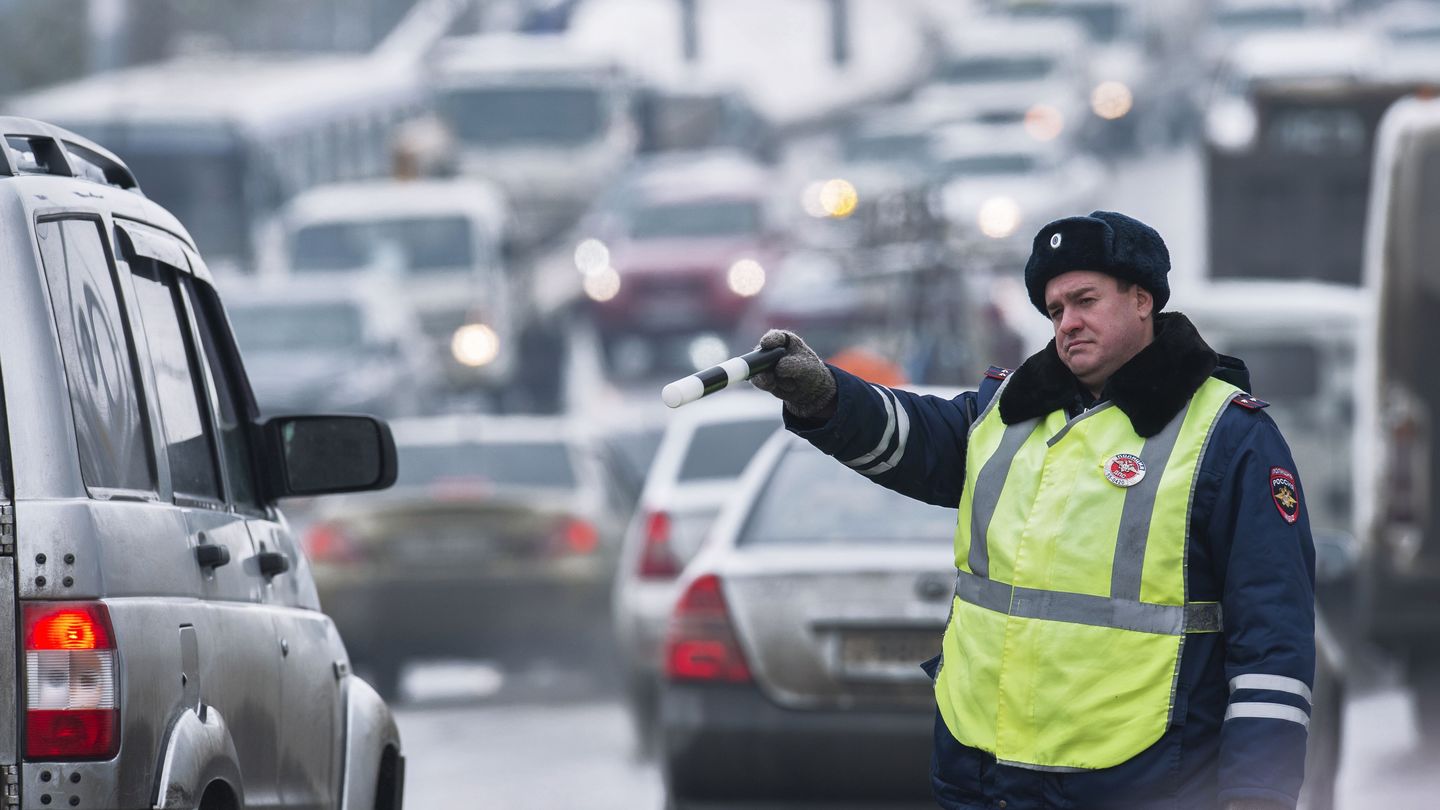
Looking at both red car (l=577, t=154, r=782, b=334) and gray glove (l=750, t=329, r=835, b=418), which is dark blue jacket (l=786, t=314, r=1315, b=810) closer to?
gray glove (l=750, t=329, r=835, b=418)

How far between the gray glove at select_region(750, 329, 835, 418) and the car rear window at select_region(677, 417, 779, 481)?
7941mm

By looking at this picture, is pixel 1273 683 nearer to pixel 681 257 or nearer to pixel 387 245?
pixel 387 245

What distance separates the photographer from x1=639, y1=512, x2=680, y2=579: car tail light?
40.4 feet

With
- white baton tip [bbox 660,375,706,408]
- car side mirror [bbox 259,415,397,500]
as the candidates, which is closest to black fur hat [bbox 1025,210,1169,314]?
white baton tip [bbox 660,375,706,408]

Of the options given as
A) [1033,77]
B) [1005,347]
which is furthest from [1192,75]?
[1005,347]

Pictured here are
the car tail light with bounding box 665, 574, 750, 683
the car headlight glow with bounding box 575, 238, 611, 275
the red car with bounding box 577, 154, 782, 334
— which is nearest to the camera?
the car tail light with bounding box 665, 574, 750, 683

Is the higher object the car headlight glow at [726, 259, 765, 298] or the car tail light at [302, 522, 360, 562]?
the car tail light at [302, 522, 360, 562]

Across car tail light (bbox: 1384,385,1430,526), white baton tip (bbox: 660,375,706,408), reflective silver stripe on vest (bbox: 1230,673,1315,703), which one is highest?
white baton tip (bbox: 660,375,706,408)

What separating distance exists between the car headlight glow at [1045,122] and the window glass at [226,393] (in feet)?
137

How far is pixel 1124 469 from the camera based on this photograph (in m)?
4.72

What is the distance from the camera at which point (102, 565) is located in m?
4.28

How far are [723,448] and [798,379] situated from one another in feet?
27.4

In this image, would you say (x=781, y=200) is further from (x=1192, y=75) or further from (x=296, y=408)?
(x=296, y=408)

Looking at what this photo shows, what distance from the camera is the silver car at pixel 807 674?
27.2 ft
